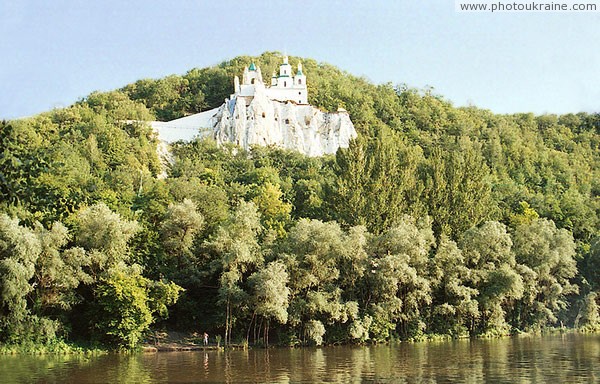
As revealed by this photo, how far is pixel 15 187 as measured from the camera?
6.90 meters

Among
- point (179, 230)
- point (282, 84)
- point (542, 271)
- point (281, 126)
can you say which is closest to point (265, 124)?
point (281, 126)

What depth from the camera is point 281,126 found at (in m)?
96.1

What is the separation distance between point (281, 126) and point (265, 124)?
3.83m

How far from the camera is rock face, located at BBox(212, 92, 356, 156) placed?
297ft

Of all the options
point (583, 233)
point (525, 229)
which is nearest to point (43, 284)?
point (525, 229)

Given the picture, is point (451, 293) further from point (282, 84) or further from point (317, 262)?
point (282, 84)

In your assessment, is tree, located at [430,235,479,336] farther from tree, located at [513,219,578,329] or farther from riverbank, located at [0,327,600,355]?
tree, located at [513,219,578,329]

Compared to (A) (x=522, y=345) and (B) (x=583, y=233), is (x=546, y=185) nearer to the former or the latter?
(B) (x=583, y=233)

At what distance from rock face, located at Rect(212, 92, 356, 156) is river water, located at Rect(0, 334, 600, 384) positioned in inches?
2320

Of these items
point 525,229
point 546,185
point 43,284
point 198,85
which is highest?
point 198,85

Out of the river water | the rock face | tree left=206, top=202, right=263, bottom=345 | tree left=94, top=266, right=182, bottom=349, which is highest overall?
the rock face

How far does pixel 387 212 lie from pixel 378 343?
1040cm

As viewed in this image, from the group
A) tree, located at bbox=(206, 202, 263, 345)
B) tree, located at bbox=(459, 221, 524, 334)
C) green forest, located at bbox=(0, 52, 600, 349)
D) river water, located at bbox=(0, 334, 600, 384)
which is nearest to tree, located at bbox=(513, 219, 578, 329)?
green forest, located at bbox=(0, 52, 600, 349)

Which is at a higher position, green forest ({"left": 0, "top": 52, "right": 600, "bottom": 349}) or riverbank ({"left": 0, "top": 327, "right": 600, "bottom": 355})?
green forest ({"left": 0, "top": 52, "right": 600, "bottom": 349})
